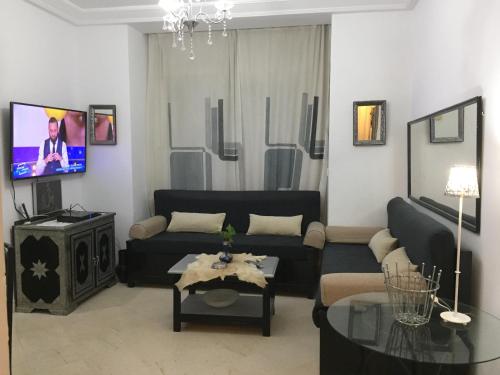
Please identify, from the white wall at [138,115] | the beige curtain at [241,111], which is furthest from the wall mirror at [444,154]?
the white wall at [138,115]

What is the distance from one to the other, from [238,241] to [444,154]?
214 centimetres

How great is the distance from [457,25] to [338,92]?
1.61m

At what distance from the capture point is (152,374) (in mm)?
2785

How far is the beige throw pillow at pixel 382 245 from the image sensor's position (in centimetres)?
350

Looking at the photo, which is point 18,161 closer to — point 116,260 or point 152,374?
point 116,260

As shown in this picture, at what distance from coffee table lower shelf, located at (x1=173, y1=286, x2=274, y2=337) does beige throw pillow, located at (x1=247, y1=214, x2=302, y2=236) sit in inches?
43.6

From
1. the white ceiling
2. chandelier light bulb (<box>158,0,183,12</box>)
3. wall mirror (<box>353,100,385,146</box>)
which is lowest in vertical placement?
wall mirror (<box>353,100,385,146</box>)

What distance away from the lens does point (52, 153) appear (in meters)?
4.14

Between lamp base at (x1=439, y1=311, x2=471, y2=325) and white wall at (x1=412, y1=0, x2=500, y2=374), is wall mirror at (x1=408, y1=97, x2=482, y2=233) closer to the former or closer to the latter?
white wall at (x1=412, y1=0, x2=500, y2=374)

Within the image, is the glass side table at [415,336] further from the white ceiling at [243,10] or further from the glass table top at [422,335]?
the white ceiling at [243,10]

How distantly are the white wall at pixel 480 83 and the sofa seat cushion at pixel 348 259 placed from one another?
71 centimetres

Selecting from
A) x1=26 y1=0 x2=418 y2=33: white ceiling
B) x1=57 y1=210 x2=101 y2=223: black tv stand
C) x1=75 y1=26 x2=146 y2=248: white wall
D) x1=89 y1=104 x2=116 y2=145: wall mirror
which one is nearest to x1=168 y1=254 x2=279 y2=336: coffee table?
x1=57 y1=210 x2=101 y2=223: black tv stand

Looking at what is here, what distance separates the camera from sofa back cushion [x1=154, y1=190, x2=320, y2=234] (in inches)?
185

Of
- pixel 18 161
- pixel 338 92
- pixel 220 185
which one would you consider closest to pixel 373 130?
pixel 338 92
